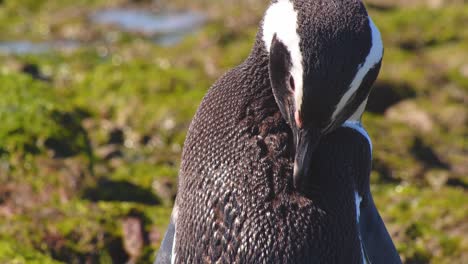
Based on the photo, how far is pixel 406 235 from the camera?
24.7 feet

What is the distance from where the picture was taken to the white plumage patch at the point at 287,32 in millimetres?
4062

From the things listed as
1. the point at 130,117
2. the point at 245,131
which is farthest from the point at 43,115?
the point at 245,131

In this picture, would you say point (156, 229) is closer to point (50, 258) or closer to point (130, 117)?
point (50, 258)

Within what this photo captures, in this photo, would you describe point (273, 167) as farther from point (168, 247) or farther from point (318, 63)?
point (168, 247)

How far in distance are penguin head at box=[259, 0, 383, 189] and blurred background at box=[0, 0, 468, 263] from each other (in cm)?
281

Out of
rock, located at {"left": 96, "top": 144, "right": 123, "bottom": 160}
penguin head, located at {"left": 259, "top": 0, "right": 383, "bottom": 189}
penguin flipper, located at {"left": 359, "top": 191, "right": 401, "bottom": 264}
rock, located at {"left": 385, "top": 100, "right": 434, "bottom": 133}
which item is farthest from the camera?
rock, located at {"left": 385, "top": 100, "right": 434, "bottom": 133}

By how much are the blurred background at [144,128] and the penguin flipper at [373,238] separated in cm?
224

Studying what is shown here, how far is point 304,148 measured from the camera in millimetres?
4273

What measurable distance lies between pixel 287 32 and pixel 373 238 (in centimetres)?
148

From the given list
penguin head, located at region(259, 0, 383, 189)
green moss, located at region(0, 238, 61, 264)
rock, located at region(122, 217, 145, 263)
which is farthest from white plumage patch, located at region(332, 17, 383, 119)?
rock, located at region(122, 217, 145, 263)

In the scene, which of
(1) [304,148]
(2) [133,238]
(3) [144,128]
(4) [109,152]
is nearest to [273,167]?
(1) [304,148]

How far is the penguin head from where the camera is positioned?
4027mm

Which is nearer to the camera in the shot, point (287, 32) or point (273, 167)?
point (287, 32)

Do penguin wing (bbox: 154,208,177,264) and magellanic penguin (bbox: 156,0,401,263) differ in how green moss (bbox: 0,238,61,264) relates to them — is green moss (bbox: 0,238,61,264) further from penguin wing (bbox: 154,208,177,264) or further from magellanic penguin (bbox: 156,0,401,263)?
magellanic penguin (bbox: 156,0,401,263)
